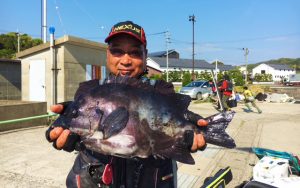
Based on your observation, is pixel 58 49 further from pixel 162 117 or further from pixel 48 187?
pixel 162 117

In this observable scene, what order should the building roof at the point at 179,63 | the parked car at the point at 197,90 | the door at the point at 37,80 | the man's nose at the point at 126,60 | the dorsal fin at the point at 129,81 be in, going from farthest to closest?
the building roof at the point at 179,63 → the parked car at the point at 197,90 → the door at the point at 37,80 → the man's nose at the point at 126,60 → the dorsal fin at the point at 129,81

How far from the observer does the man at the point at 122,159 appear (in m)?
1.76

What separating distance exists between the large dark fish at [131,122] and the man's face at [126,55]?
0.19 m

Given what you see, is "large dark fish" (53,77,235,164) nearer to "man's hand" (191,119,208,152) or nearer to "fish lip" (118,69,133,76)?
"man's hand" (191,119,208,152)

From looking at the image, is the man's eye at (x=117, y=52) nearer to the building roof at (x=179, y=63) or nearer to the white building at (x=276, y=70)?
the building roof at (x=179, y=63)

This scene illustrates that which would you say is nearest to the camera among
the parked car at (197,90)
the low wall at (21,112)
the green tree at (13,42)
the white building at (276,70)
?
the low wall at (21,112)

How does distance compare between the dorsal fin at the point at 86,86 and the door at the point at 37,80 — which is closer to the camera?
the dorsal fin at the point at 86,86

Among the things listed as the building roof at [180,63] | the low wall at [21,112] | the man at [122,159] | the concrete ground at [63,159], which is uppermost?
the building roof at [180,63]

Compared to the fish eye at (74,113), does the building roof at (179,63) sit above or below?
above

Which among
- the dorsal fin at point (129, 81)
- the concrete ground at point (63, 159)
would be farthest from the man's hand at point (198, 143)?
the concrete ground at point (63, 159)

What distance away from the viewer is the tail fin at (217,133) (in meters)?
1.89

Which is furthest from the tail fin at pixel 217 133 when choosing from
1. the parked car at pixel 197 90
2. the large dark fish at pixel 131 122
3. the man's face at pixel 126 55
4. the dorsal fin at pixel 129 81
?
the parked car at pixel 197 90

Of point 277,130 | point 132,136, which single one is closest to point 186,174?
point 132,136

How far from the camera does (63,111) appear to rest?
179 cm
